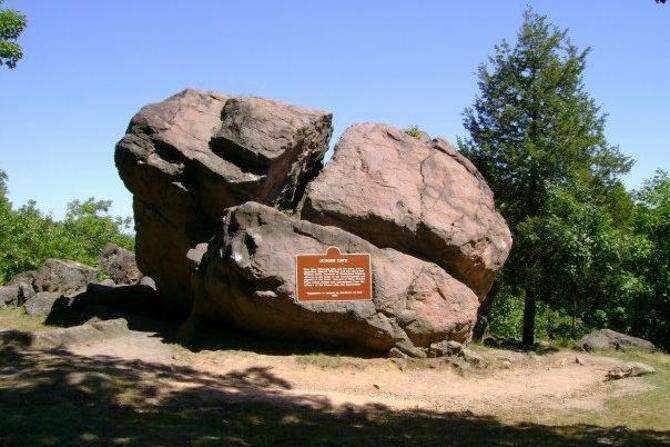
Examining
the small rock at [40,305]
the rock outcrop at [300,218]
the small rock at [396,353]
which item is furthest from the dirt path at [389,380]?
the small rock at [40,305]

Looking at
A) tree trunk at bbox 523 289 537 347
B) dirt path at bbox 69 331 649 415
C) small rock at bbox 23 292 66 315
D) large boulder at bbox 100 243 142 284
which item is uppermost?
large boulder at bbox 100 243 142 284

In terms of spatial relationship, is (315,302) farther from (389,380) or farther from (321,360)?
(389,380)

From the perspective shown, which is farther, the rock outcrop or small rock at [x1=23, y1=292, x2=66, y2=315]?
small rock at [x1=23, y1=292, x2=66, y2=315]

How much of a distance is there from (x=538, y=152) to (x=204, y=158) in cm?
996

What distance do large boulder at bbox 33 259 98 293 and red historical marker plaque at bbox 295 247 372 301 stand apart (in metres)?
14.8

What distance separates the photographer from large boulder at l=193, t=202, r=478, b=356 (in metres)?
12.9

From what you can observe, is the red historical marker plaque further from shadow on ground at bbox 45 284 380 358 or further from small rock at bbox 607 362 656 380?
small rock at bbox 607 362 656 380

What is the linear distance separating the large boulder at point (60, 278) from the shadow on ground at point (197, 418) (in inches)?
570

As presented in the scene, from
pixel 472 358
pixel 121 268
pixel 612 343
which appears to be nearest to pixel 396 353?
pixel 472 358

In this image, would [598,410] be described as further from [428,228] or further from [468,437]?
[428,228]

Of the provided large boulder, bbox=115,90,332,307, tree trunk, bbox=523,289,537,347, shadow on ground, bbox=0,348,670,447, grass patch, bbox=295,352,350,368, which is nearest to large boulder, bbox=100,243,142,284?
large boulder, bbox=115,90,332,307

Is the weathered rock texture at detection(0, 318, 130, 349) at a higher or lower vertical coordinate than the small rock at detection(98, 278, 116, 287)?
lower

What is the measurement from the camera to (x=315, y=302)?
42.3 feet

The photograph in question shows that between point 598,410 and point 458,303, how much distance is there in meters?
3.67
